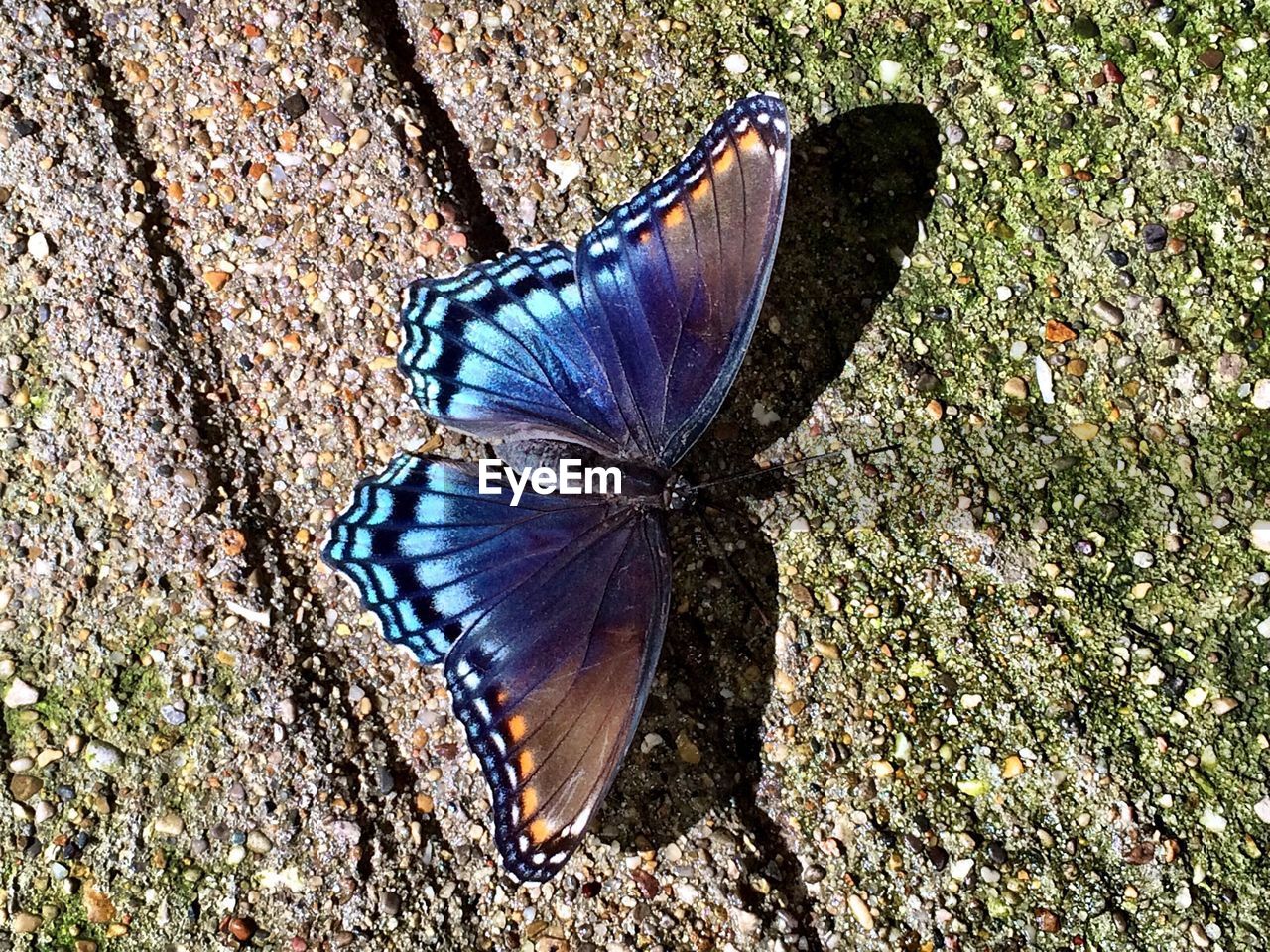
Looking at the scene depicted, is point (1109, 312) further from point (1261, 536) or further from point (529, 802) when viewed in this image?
point (529, 802)

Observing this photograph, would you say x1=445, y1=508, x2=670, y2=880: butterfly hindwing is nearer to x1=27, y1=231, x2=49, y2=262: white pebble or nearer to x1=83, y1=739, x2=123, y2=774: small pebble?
x1=83, y1=739, x2=123, y2=774: small pebble

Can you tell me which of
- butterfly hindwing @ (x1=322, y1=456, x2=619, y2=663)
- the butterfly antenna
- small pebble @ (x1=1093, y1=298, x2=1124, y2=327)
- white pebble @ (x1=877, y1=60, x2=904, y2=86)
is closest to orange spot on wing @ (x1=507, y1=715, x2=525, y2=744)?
butterfly hindwing @ (x1=322, y1=456, x2=619, y2=663)

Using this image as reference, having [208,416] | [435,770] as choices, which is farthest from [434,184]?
[435,770]

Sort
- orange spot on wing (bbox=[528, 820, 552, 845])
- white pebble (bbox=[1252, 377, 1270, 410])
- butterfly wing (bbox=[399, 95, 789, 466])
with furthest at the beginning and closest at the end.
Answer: white pebble (bbox=[1252, 377, 1270, 410]), butterfly wing (bbox=[399, 95, 789, 466]), orange spot on wing (bbox=[528, 820, 552, 845])

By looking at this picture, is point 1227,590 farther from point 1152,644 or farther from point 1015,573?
point 1015,573

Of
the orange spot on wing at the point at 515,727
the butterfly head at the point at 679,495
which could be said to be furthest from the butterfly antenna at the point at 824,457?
the orange spot on wing at the point at 515,727

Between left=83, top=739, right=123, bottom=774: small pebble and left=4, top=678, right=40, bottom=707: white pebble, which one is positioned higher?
left=4, top=678, right=40, bottom=707: white pebble

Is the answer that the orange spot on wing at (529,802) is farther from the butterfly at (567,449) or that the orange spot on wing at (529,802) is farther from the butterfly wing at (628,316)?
the butterfly wing at (628,316)
